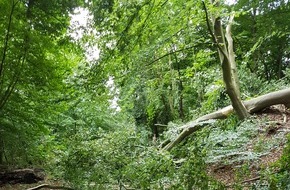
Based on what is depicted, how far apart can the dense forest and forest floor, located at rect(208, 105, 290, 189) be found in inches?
0.8

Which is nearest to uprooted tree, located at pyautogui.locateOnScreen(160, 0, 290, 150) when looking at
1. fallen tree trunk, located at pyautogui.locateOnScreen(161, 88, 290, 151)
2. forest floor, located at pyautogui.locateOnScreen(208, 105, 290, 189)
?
fallen tree trunk, located at pyautogui.locateOnScreen(161, 88, 290, 151)

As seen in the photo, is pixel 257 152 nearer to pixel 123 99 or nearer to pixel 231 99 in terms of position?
pixel 231 99

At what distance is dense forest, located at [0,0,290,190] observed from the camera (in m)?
3.66

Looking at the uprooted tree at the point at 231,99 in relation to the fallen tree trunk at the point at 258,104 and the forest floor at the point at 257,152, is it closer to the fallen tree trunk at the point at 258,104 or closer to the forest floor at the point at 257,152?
the fallen tree trunk at the point at 258,104

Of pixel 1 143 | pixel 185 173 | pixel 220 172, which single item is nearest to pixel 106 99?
pixel 185 173

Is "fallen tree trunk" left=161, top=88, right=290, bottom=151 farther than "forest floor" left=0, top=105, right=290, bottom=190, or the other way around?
"fallen tree trunk" left=161, top=88, right=290, bottom=151

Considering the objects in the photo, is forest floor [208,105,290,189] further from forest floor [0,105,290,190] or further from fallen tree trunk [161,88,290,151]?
fallen tree trunk [161,88,290,151]

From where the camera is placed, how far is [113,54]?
13.9 ft

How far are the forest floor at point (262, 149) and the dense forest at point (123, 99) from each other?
21 millimetres

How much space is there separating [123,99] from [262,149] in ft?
9.56

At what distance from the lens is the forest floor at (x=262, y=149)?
12.7 ft

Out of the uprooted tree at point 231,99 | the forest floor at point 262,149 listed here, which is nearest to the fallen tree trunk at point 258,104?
the uprooted tree at point 231,99

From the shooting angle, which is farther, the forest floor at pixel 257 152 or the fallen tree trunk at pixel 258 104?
the fallen tree trunk at pixel 258 104

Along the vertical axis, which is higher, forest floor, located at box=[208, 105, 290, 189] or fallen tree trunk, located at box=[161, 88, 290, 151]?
fallen tree trunk, located at box=[161, 88, 290, 151]
